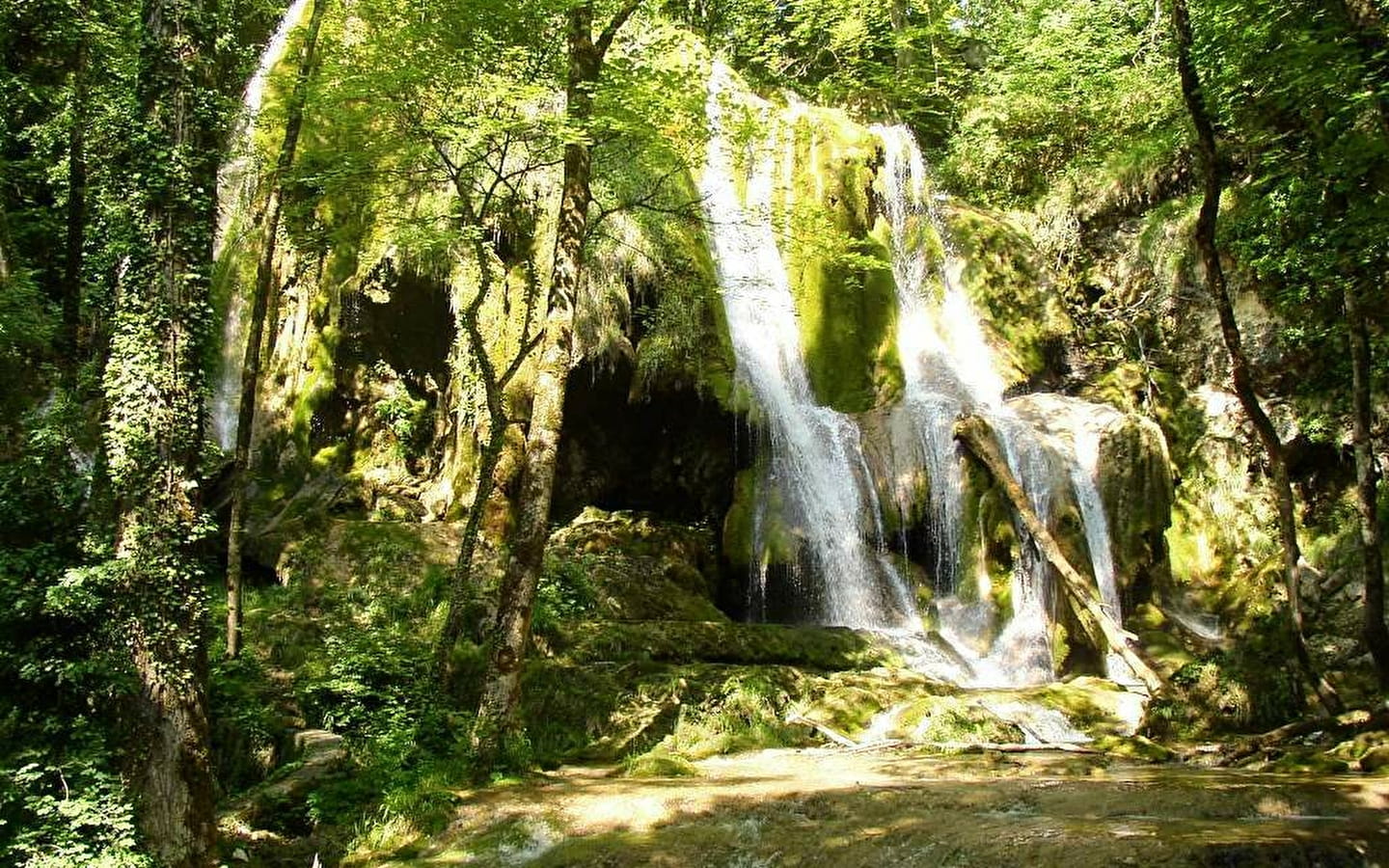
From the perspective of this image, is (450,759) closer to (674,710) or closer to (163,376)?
(674,710)

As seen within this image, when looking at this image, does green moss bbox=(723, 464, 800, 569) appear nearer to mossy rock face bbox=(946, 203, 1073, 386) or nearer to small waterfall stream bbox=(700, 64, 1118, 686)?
small waterfall stream bbox=(700, 64, 1118, 686)

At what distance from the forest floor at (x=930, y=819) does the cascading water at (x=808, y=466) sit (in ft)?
22.5

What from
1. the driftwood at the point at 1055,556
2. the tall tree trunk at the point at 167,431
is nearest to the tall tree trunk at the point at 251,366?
the tall tree trunk at the point at 167,431

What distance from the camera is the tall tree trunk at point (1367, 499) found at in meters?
8.12

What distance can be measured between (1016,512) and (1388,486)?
604 centimetres

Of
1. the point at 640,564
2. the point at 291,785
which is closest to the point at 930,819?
the point at 291,785

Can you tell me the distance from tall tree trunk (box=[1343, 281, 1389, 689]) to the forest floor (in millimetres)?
2534

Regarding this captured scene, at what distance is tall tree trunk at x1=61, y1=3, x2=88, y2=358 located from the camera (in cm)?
1105

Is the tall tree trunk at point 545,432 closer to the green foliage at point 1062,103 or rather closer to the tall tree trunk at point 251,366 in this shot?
the tall tree trunk at point 251,366

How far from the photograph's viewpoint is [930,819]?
5301 mm

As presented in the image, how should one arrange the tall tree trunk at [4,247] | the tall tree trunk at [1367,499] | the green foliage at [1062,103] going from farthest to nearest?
the green foliage at [1062,103] → the tall tree trunk at [4,247] → the tall tree trunk at [1367,499]

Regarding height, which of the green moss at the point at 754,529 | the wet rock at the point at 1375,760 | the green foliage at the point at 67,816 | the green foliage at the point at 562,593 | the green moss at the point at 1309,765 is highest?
the green moss at the point at 754,529

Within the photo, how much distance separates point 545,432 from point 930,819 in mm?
4472

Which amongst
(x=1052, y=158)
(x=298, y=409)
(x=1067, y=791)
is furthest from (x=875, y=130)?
(x=1067, y=791)
